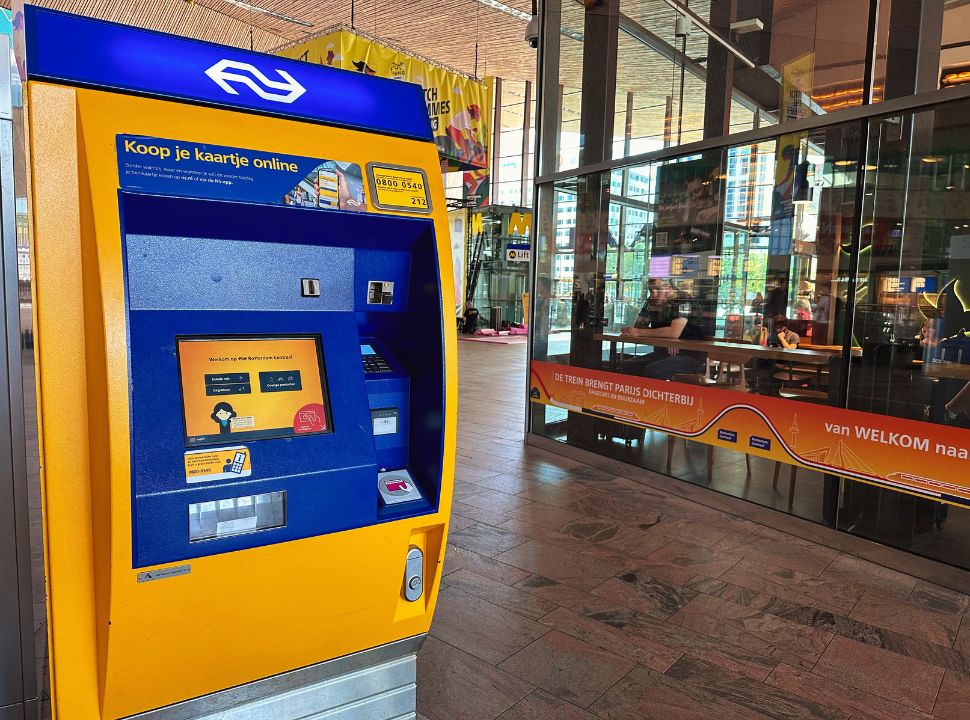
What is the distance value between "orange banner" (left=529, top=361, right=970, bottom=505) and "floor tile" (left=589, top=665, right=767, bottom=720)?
5.38 feet

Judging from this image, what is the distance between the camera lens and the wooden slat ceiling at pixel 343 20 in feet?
39.7

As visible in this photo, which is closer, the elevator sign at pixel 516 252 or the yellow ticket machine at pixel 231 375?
the yellow ticket machine at pixel 231 375

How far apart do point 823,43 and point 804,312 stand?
141cm

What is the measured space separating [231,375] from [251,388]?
54mm

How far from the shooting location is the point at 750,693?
2.33 meters

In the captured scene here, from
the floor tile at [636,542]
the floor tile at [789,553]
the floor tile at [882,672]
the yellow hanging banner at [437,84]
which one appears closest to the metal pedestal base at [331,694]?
the floor tile at [882,672]

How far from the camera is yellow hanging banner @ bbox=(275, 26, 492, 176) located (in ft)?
19.3

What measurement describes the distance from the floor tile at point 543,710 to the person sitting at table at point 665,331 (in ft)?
8.32

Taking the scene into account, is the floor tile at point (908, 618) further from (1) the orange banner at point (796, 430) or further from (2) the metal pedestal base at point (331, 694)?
(2) the metal pedestal base at point (331, 694)

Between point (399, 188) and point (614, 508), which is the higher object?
point (399, 188)

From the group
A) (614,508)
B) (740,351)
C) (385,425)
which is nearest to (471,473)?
(614,508)

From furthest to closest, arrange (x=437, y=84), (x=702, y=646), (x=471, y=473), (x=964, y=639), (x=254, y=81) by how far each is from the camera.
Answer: (x=437, y=84)
(x=471, y=473)
(x=964, y=639)
(x=702, y=646)
(x=254, y=81)

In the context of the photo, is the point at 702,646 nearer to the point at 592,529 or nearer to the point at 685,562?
the point at 685,562

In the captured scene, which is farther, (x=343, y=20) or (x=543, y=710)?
(x=343, y=20)
